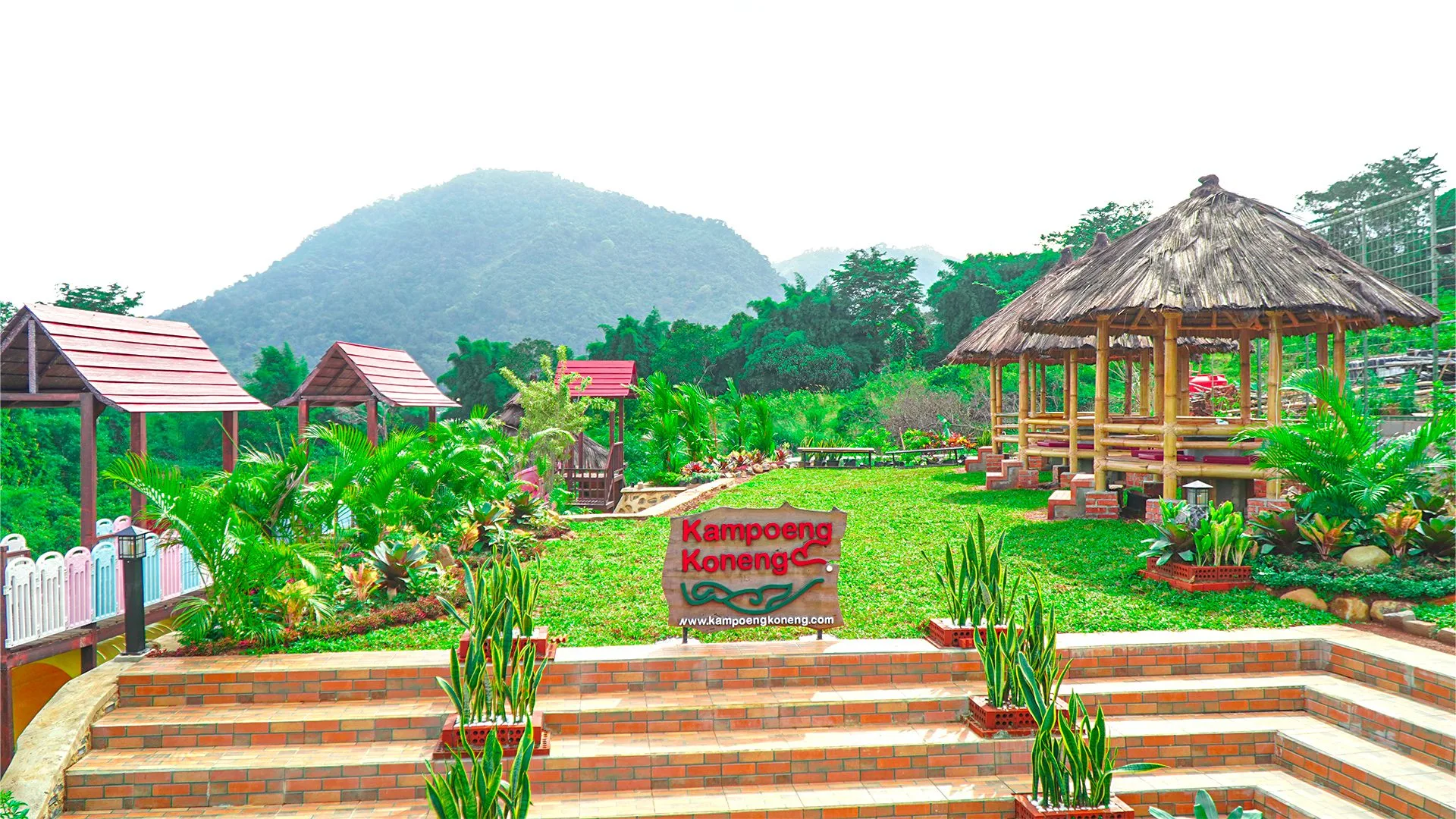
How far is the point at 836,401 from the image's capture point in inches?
1212

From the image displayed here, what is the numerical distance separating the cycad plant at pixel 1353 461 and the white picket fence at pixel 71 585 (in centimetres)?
857

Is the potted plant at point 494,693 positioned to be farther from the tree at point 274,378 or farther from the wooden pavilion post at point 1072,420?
the tree at point 274,378

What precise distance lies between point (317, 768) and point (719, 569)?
8.64 feet

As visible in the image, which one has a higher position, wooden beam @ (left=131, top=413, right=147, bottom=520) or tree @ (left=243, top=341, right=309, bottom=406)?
tree @ (left=243, top=341, right=309, bottom=406)

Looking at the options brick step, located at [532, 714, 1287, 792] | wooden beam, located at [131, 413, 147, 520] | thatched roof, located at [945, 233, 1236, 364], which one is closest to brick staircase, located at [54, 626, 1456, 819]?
brick step, located at [532, 714, 1287, 792]

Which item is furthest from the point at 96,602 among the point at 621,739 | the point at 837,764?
the point at 837,764

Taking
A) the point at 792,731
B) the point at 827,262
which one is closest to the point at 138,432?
the point at 792,731

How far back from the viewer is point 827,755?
518cm

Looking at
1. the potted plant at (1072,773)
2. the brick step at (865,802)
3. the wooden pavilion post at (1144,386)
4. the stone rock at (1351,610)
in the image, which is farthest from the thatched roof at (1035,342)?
the potted plant at (1072,773)

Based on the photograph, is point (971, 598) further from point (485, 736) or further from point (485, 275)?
point (485, 275)

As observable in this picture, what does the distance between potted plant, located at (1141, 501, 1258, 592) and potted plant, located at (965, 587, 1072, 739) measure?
2.42m

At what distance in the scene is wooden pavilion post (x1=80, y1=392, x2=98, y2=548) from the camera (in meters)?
8.34

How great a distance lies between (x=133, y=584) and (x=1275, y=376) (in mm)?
11063

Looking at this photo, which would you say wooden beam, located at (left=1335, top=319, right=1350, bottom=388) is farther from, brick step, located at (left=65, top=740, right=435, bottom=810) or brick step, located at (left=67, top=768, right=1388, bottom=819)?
brick step, located at (left=65, top=740, right=435, bottom=810)
